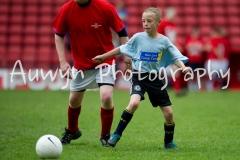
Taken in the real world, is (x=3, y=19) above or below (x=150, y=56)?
below

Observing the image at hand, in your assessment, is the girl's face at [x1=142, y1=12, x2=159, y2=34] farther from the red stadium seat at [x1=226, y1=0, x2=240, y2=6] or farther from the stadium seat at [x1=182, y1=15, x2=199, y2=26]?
the red stadium seat at [x1=226, y1=0, x2=240, y2=6]

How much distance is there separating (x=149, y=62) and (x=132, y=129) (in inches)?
85.8

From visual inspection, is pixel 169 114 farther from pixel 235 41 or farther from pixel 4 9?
pixel 4 9

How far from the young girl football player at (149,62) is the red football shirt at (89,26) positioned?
0.38 metres

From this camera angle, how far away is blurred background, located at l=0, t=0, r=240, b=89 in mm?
18727

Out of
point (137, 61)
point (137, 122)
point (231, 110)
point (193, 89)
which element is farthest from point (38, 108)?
point (193, 89)

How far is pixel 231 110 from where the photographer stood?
11.1m

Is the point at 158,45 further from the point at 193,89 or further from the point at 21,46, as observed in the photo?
the point at 21,46

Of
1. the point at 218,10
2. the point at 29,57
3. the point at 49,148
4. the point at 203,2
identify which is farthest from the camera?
the point at 203,2

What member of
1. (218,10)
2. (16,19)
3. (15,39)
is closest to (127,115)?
(15,39)

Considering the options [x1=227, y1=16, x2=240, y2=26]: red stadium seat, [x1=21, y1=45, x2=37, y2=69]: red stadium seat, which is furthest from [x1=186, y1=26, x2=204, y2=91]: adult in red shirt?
[x1=21, y1=45, x2=37, y2=69]: red stadium seat

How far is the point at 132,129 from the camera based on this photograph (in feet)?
27.8

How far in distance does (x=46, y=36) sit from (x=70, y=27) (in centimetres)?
1348

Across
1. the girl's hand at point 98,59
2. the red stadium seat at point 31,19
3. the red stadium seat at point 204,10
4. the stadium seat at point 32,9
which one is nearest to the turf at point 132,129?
the girl's hand at point 98,59
